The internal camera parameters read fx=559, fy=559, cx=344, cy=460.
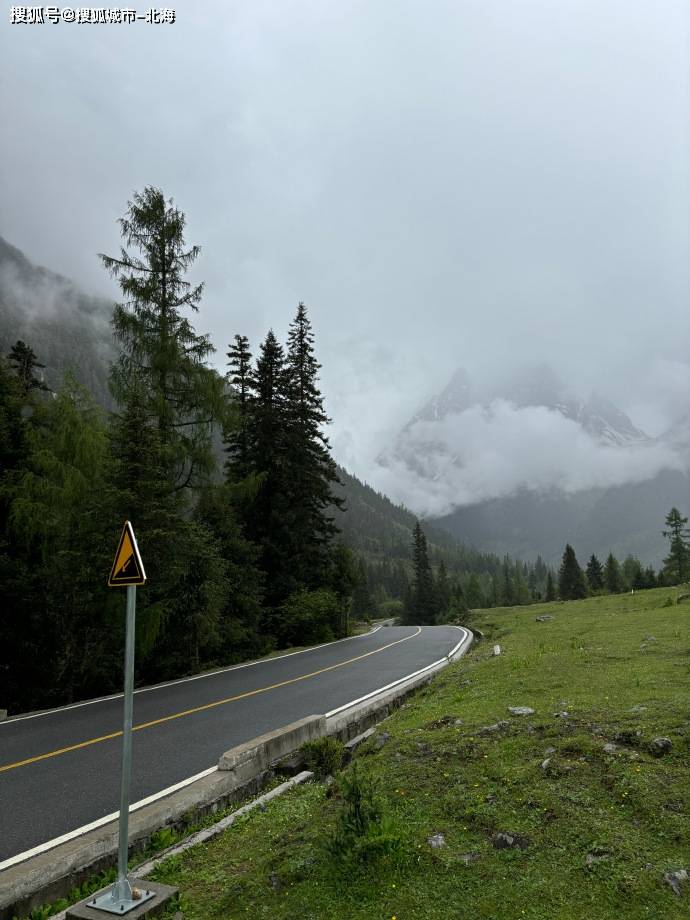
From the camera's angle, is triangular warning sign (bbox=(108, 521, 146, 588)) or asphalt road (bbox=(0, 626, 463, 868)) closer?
triangular warning sign (bbox=(108, 521, 146, 588))

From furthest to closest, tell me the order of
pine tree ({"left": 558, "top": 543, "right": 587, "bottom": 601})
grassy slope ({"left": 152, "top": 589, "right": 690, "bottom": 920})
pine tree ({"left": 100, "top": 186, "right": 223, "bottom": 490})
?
pine tree ({"left": 558, "top": 543, "right": 587, "bottom": 601}) < pine tree ({"left": 100, "top": 186, "right": 223, "bottom": 490}) < grassy slope ({"left": 152, "top": 589, "right": 690, "bottom": 920})

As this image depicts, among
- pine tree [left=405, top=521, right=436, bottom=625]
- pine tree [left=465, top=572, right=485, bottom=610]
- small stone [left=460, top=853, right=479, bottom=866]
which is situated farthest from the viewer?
pine tree [left=465, top=572, right=485, bottom=610]

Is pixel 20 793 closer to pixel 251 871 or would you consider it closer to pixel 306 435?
pixel 251 871

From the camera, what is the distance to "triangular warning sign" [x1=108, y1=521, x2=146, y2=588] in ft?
14.9

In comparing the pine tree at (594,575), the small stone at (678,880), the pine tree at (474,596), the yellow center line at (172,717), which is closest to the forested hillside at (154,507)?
the yellow center line at (172,717)

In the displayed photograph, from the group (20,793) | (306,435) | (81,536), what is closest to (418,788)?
(20,793)

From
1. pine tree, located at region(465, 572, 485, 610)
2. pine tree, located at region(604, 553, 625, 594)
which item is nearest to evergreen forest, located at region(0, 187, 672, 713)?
pine tree, located at region(604, 553, 625, 594)

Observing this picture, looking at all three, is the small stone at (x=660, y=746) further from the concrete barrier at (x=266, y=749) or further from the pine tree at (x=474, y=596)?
the pine tree at (x=474, y=596)

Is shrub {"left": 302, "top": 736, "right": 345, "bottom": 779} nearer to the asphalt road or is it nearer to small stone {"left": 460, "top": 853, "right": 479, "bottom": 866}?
the asphalt road

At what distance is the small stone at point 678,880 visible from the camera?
384 centimetres

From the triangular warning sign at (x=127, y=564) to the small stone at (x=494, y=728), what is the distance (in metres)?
4.97

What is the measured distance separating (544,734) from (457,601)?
92.8 meters

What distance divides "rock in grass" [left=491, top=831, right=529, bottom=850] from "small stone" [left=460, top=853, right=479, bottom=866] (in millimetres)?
208

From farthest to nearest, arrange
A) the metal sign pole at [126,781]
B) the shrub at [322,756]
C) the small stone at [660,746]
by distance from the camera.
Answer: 1. the shrub at [322,756]
2. the small stone at [660,746]
3. the metal sign pole at [126,781]
